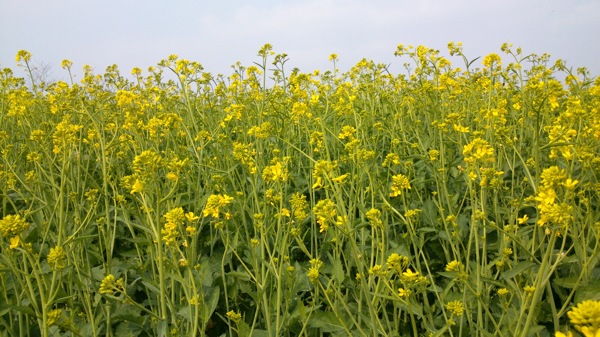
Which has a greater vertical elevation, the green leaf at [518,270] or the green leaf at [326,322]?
the green leaf at [518,270]

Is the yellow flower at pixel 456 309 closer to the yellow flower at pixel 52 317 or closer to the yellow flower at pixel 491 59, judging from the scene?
the yellow flower at pixel 52 317

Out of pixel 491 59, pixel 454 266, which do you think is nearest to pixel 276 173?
pixel 454 266

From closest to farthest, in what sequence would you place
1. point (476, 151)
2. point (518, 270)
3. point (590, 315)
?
1. point (590, 315)
2. point (518, 270)
3. point (476, 151)

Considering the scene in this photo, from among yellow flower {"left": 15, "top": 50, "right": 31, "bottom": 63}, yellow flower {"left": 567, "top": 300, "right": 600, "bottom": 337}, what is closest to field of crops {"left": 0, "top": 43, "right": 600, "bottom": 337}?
yellow flower {"left": 567, "top": 300, "right": 600, "bottom": 337}

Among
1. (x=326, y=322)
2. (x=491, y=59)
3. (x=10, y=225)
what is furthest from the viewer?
(x=491, y=59)

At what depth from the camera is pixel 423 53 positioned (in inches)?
152

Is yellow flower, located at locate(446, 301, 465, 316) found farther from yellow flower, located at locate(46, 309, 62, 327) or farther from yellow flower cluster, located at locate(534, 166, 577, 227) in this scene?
yellow flower, located at locate(46, 309, 62, 327)

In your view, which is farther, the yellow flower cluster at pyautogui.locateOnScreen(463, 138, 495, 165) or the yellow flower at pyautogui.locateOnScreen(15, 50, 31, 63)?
the yellow flower at pyautogui.locateOnScreen(15, 50, 31, 63)

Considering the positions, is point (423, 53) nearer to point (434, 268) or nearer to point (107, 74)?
point (434, 268)

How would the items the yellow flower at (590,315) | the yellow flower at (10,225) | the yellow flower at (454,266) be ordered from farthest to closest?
1. the yellow flower at (454,266)
2. the yellow flower at (10,225)
3. the yellow flower at (590,315)

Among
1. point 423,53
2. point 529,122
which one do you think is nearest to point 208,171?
point 423,53

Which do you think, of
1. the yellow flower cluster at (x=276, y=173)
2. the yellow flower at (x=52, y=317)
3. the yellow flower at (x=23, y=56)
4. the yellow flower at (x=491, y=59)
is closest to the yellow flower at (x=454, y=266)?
the yellow flower cluster at (x=276, y=173)

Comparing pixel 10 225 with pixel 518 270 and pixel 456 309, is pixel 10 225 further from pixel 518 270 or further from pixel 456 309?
pixel 518 270

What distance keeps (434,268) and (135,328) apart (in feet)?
4.83
